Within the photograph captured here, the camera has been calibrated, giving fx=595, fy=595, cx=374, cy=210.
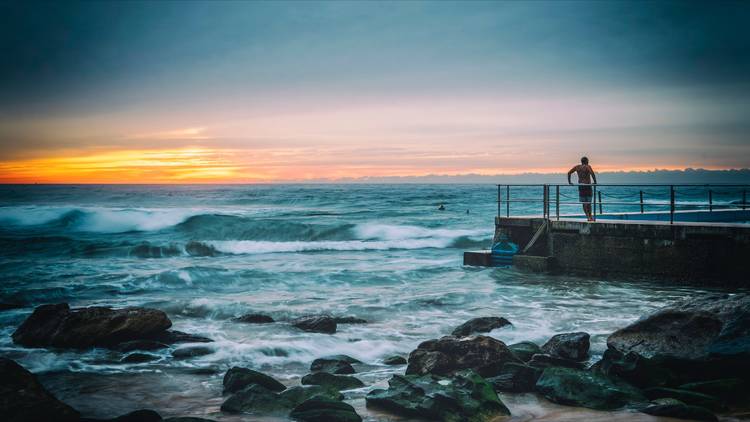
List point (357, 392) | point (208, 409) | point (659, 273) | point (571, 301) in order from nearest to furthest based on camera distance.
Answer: point (208, 409) < point (357, 392) < point (571, 301) < point (659, 273)

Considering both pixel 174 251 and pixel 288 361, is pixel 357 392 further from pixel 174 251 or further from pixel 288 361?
pixel 174 251

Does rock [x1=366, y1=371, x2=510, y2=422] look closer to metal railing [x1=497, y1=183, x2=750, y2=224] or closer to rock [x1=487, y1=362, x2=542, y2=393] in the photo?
rock [x1=487, y1=362, x2=542, y2=393]

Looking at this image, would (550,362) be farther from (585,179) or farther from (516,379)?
(585,179)

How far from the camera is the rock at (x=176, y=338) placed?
9414 millimetres

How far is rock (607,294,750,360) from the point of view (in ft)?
23.0

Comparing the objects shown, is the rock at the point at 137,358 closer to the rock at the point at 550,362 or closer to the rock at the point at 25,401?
the rock at the point at 25,401

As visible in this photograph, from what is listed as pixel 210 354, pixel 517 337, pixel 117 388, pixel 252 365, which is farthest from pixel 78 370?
pixel 517 337

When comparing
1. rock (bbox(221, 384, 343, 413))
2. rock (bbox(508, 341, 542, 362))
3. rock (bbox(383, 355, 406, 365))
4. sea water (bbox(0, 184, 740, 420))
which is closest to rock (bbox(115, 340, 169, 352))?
sea water (bbox(0, 184, 740, 420))

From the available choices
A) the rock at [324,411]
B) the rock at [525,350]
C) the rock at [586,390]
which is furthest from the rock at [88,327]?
the rock at [586,390]

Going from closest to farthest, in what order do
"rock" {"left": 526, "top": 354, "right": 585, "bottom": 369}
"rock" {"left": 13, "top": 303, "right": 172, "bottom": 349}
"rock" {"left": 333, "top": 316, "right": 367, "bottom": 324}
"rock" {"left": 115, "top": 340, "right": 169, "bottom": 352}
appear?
1. "rock" {"left": 526, "top": 354, "right": 585, "bottom": 369}
2. "rock" {"left": 115, "top": 340, "right": 169, "bottom": 352}
3. "rock" {"left": 13, "top": 303, "right": 172, "bottom": 349}
4. "rock" {"left": 333, "top": 316, "right": 367, "bottom": 324}

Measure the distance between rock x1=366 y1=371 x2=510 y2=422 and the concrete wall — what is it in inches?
360

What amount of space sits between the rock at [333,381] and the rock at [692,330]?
132 inches

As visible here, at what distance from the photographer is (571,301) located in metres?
12.4

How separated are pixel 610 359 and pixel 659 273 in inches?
300
